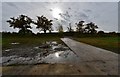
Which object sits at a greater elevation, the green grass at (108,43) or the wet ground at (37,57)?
the wet ground at (37,57)

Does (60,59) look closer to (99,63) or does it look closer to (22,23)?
(99,63)

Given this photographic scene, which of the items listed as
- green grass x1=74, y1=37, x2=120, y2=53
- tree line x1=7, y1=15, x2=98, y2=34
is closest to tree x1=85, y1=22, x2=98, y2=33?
tree line x1=7, y1=15, x2=98, y2=34

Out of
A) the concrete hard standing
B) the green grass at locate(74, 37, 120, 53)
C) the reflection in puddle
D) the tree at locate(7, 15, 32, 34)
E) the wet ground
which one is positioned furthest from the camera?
the tree at locate(7, 15, 32, 34)

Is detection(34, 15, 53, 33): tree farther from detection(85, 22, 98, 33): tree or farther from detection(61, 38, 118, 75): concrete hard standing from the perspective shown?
detection(61, 38, 118, 75): concrete hard standing

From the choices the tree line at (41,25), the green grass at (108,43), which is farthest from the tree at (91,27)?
the green grass at (108,43)

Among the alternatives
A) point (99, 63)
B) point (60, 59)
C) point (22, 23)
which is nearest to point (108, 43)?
point (60, 59)

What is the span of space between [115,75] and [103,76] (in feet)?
1.10

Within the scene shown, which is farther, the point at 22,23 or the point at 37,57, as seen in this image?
the point at 22,23

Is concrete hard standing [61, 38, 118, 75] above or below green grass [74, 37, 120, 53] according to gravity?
above

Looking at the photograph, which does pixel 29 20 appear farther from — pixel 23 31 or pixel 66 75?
pixel 66 75

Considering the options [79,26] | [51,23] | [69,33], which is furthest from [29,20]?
[79,26]

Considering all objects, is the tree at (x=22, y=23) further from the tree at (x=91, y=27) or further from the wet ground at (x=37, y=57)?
the wet ground at (x=37, y=57)

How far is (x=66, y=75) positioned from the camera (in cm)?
502

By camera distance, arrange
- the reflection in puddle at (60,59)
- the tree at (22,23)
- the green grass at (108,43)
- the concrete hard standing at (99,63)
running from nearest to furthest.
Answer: the concrete hard standing at (99,63)
the reflection in puddle at (60,59)
the green grass at (108,43)
the tree at (22,23)
